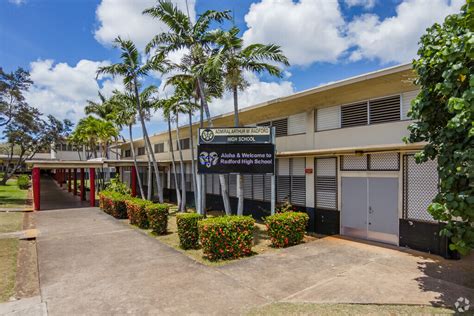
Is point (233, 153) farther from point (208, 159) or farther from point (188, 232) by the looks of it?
point (188, 232)

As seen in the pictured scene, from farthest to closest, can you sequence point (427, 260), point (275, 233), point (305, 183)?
1. point (305, 183)
2. point (275, 233)
3. point (427, 260)

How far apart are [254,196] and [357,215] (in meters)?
5.73

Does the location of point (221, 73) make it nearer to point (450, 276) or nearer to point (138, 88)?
point (138, 88)

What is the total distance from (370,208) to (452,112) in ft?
20.5

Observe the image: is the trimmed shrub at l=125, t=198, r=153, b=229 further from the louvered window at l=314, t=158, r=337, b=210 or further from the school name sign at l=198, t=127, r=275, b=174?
the louvered window at l=314, t=158, r=337, b=210

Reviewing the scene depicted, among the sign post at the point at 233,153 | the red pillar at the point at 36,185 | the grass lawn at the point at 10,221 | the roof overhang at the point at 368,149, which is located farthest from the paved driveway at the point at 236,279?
the red pillar at the point at 36,185

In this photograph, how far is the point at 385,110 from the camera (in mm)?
9625

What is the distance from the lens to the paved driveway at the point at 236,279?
5.62m

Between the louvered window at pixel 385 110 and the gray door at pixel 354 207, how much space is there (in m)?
2.02

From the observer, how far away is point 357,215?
408 inches

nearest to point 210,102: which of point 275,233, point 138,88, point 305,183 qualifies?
point 138,88

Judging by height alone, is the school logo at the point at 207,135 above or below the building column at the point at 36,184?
above

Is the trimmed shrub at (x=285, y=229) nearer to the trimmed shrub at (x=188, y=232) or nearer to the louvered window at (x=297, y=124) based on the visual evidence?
the trimmed shrub at (x=188, y=232)

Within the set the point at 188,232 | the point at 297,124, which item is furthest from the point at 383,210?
the point at 188,232
